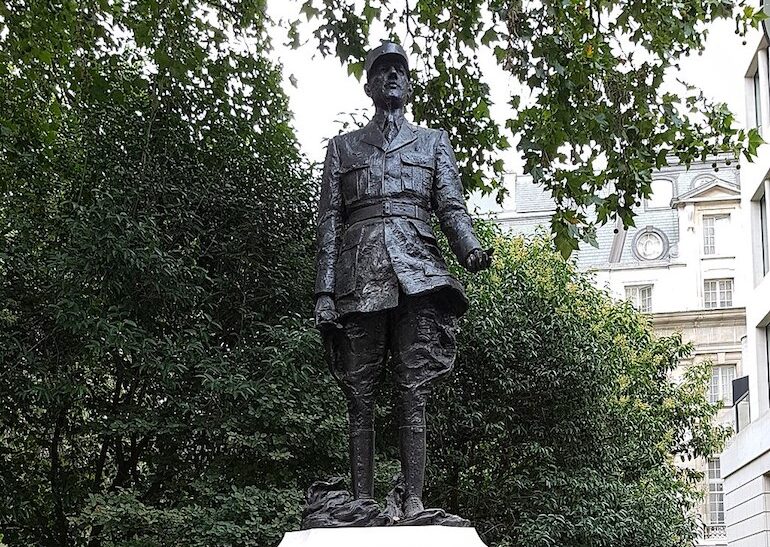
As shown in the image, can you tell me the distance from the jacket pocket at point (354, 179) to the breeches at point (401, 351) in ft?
2.26

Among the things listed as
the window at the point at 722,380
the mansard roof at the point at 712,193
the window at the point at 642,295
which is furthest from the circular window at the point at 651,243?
the window at the point at 722,380

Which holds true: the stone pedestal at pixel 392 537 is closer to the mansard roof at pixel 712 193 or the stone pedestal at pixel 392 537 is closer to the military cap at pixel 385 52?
the military cap at pixel 385 52

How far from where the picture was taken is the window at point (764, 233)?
2353 cm

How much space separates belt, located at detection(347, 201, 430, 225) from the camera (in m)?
6.84

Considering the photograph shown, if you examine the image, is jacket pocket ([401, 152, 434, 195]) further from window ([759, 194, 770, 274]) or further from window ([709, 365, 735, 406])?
window ([709, 365, 735, 406])

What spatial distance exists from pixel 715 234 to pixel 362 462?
4014 cm

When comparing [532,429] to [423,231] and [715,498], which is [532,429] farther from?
Answer: [715,498]

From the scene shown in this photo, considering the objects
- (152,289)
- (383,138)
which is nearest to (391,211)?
(383,138)

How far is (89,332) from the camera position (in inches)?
522

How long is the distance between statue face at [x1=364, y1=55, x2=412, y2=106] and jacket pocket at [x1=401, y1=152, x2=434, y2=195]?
0.34 metres

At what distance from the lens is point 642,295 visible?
151 feet

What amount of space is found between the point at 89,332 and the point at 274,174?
3582 millimetres

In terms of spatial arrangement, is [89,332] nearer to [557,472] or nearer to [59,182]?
[59,182]

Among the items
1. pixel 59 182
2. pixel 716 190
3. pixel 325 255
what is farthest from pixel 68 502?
pixel 716 190
